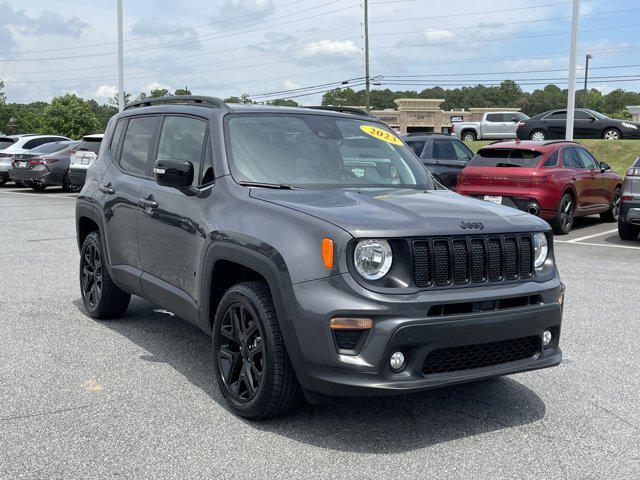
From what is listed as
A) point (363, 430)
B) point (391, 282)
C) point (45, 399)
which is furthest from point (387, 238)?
point (45, 399)

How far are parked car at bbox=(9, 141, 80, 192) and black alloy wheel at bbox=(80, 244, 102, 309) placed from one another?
52.5 feet

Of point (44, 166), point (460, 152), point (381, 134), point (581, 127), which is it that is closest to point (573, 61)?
point (581, 127)

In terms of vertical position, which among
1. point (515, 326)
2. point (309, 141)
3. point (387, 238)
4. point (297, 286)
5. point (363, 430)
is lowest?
point (363, 430)

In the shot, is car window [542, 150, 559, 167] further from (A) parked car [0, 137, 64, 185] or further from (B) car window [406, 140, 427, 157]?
(A) parked car [0, 137, 64, 185]

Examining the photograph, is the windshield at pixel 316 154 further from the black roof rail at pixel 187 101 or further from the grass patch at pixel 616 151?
the grass patch at pixel 616 151

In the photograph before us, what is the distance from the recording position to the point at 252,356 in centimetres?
418

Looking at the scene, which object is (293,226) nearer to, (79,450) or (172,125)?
(79,450)

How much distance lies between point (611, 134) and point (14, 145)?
2152 centimetres

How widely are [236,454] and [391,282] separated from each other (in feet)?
3.88

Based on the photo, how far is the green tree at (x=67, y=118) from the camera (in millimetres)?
100438

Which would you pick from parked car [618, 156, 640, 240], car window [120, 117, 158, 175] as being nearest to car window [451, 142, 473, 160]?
parked car [618, 156, 640, 240]

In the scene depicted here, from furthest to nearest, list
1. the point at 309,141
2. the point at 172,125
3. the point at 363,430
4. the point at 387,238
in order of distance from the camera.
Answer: the point at 172,125 → the point at 309,141 → the point at 363,430 → the point at 387,238

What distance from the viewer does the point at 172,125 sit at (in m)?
5.55

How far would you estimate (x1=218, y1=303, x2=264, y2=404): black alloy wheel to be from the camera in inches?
164
